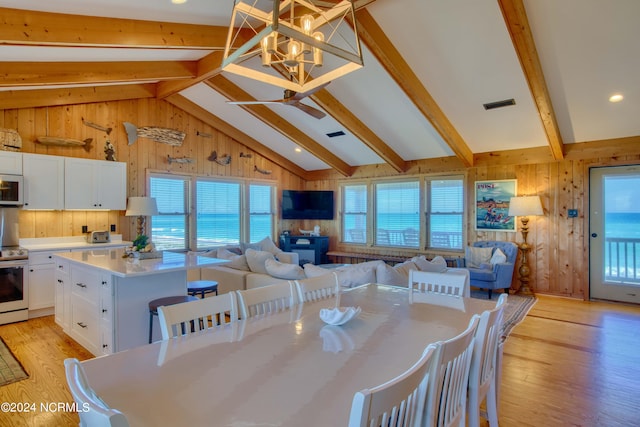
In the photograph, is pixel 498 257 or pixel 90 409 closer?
pixel 90 409

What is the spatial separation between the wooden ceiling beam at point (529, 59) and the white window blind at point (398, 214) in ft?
9.44

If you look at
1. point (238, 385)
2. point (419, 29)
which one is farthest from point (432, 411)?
point (419, 29)

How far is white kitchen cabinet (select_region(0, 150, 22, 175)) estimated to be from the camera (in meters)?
4.47

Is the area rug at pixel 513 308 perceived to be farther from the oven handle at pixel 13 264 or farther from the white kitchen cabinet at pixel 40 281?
the oven handle at pixel 13 264

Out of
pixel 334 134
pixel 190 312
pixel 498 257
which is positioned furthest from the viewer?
pixel 334 134

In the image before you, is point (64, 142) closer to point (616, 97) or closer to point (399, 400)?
point (399, 400)

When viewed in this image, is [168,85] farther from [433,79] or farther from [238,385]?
[238,385]

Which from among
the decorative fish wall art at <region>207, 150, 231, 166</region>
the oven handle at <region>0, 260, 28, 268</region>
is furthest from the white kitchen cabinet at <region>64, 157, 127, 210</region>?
the decorative fish wall art at <region>207, 150, 231, 166</region>

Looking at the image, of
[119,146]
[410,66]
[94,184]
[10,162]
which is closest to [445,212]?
[410,66]

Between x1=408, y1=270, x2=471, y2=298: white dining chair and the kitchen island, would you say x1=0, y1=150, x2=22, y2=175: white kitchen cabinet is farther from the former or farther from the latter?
x1=408, y1=270, x2=471, y2=298: white dining chair

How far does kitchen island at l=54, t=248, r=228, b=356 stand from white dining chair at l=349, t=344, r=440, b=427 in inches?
94.5

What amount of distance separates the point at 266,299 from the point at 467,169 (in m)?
5.93

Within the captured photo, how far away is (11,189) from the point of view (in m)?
4.48

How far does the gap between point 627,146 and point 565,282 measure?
7.43ft
